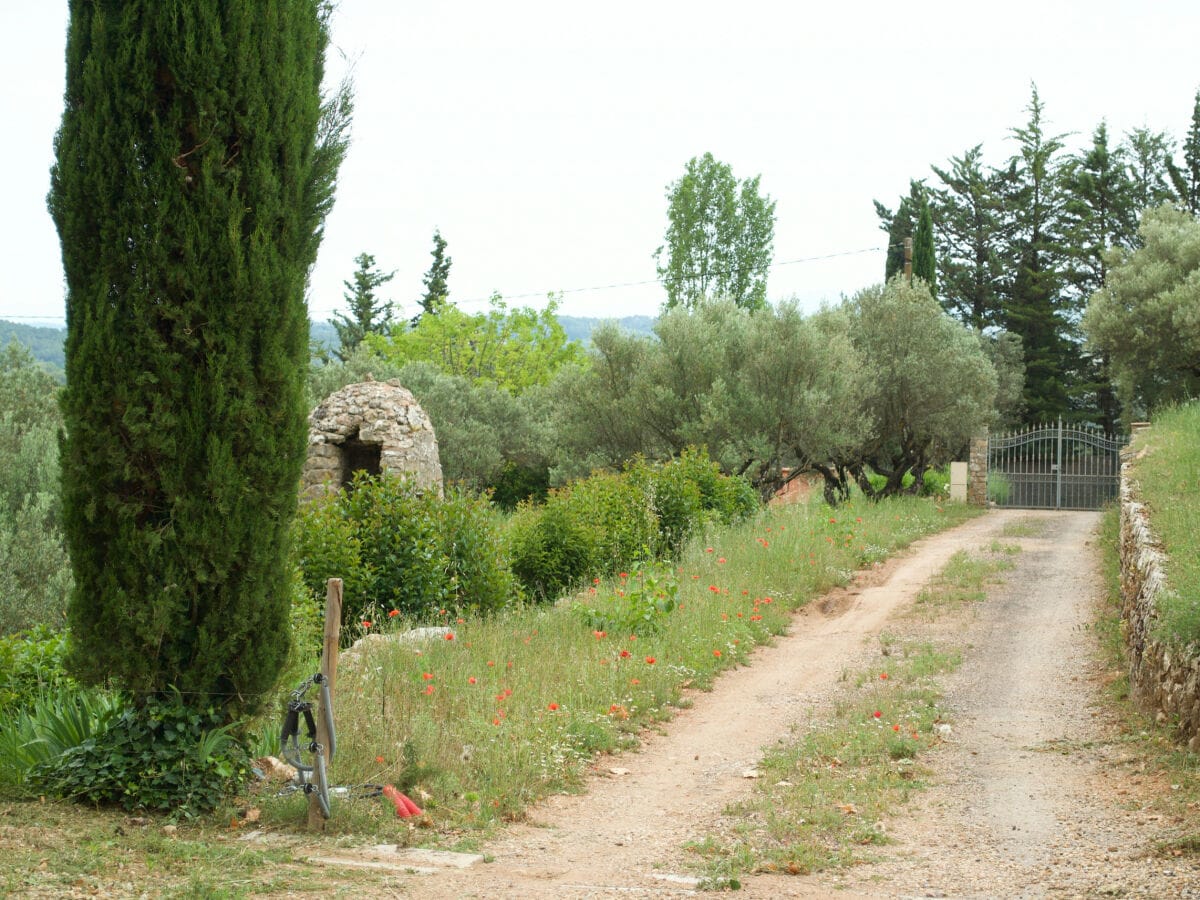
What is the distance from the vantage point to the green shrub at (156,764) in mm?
5047

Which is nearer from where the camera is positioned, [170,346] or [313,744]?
[313,744]

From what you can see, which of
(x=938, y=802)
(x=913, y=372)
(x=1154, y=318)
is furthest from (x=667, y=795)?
(x=1154, y=318)

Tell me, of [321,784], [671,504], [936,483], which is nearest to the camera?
[321,784]

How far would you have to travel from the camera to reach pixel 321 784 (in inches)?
192

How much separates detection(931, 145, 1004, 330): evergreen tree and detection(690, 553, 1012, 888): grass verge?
31.4m

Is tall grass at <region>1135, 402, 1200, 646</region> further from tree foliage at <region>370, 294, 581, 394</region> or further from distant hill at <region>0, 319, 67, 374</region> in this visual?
distant hill at <region>0, 319, 67, 374</region>

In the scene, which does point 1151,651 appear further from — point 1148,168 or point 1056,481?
point 1148,168

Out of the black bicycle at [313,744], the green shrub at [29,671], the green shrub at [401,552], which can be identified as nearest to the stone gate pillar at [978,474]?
the green shrub at [401,552]

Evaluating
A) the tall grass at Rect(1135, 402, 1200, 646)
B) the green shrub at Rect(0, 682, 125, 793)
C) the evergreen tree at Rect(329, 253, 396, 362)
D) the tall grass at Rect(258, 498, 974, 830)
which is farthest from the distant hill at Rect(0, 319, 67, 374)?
the green shrub at Rect(0, 682, 125, 793)

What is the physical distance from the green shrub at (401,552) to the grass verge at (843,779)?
3.84 m

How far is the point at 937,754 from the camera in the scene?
22.1 feet

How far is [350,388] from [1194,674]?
13247mm

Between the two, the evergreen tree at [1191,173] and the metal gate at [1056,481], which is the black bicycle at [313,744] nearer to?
the metal gate at [1056,481]

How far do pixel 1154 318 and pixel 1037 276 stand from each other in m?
13.4
